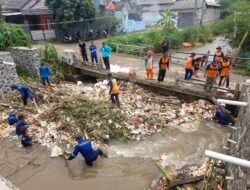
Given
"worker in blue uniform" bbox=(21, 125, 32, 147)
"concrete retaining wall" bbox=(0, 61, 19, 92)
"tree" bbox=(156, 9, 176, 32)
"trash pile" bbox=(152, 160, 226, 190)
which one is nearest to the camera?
"trash pile" bbox=(152, 160, 226, 190)

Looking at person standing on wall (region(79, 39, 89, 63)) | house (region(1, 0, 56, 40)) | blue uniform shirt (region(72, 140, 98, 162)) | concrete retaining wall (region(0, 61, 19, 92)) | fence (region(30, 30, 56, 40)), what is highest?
house (region(1, 0, 56, 40))

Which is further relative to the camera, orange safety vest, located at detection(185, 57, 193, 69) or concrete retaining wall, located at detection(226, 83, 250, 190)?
orange safety vest, located at detection(185, 57, 193, 69)

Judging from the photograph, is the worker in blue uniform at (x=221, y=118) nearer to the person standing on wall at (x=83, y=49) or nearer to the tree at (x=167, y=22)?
the person standing on wall at (x=83, y=49)

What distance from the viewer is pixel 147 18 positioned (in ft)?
140

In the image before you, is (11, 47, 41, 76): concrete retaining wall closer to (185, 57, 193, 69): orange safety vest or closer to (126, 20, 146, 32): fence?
(185, 57, 193, 69): orange safety vest

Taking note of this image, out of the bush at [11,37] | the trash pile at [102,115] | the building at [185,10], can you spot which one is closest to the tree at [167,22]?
the building at [185,10]

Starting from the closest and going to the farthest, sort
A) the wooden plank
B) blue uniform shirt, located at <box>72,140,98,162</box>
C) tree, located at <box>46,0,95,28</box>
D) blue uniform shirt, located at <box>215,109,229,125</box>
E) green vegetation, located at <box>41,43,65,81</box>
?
1. the wooden plank
2. blue uniform shirt, located at <box>72,140,98,162</box>
3. blue uniform shirt, located at <box>215,109,229,125</box>
4. green vegetation, located at <box>41,43,65,81</box>
5. tree, located at <box>46,0,95,28</box>

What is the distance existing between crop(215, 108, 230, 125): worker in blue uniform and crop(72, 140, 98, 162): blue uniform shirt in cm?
520

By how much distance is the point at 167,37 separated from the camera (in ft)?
76.8

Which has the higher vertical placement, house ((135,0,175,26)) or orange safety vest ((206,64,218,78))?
house ((135,0,175,26))

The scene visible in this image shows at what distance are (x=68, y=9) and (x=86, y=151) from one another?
18181 millimetres

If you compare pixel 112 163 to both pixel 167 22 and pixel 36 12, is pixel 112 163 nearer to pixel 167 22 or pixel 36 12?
pixel 167 22

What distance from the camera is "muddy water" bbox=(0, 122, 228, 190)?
6.55 m

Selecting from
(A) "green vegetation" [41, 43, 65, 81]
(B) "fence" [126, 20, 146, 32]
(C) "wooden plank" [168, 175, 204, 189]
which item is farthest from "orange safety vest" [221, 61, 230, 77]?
(B) "fence" [126, 20, 146, 32]
